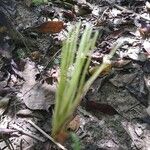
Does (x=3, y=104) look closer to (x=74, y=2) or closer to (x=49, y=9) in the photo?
(x=49, y=9)

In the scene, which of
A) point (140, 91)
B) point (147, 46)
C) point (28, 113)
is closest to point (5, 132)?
point (28, 113)

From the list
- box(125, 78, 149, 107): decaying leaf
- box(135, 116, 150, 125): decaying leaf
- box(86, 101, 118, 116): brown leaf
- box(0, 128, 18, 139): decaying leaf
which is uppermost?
box(125, 78, 149, 107): decaying leaf

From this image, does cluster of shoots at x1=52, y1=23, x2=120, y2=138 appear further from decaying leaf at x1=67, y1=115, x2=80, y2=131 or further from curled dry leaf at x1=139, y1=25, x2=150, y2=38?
curled dry leaf at x1=139, y1=25, x2=150, y2=38

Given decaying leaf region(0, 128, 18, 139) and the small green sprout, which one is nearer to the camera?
the small green sprout

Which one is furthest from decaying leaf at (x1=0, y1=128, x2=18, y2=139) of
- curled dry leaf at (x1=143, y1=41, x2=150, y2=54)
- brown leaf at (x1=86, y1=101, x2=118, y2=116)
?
curled dry leaf at (x1=143, y1=41, x2=150, y2=54)

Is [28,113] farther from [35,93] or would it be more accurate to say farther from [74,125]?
[74,125]

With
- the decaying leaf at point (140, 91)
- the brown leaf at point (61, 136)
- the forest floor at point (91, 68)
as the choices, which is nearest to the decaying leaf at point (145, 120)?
the forest floor at point (91, 68)

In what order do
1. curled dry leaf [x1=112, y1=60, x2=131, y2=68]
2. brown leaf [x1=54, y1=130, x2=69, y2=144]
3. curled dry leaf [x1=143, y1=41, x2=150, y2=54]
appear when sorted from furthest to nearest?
curled dry leaf [x1=143, y1=41, x2=150, y2=54], curled dry leaf [x1=112, y1=60, x2=131, y2=68], brown leaf [x1=54, y1=130, x2=69, y2=144]

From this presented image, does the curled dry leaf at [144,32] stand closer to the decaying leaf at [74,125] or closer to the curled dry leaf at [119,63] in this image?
the curled dry leaf at [119,63]
